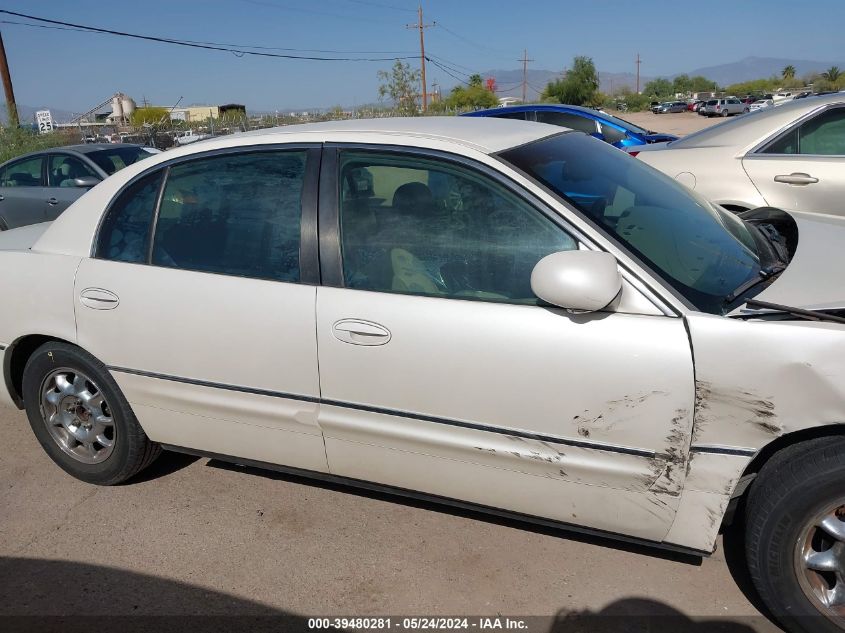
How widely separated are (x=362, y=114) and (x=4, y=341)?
112 feet

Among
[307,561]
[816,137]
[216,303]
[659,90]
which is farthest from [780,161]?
[659,90]

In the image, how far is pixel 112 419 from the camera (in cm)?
326

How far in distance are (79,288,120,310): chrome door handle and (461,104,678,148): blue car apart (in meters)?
8.35

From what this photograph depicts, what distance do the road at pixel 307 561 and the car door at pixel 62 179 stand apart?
6.79 metres

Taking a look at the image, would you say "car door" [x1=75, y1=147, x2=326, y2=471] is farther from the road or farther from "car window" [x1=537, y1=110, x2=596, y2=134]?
"car window" [x1=537, y1=110, x2=596, y2=134]

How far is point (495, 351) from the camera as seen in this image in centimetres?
236

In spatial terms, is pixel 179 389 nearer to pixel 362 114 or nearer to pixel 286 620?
pixel 286 620

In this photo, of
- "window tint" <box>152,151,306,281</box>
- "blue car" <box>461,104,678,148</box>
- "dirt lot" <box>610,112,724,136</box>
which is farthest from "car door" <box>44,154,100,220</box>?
"dirt lot" <box>610,112,724,136</box>

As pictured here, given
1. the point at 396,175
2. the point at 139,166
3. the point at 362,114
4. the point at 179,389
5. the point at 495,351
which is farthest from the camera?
the point at 362,114

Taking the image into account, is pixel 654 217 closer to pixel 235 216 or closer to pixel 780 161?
pixel 235 216

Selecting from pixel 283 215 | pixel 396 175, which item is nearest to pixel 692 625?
pixel 396 175

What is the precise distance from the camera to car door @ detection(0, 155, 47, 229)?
965 cm

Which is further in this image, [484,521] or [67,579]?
[484,521]

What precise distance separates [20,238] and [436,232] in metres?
2.47
